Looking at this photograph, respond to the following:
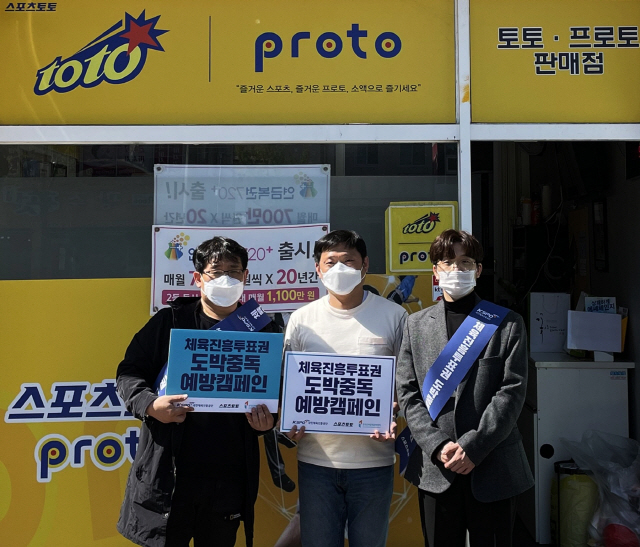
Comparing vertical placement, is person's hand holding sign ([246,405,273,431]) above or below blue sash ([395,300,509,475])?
below

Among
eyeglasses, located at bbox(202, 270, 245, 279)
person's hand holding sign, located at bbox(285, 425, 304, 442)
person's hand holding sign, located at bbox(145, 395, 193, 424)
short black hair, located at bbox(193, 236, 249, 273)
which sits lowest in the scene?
person's hand holding sign, located at bbox(285, 425, 304, 442)

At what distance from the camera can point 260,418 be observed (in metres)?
2.65

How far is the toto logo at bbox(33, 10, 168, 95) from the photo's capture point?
376cm

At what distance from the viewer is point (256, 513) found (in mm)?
3773

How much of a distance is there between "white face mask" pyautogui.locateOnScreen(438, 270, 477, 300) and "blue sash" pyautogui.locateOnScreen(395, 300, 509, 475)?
0.39ft

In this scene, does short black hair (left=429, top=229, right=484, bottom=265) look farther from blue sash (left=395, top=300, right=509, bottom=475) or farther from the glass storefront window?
the glass storefront window

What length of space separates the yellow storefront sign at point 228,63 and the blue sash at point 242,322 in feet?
4.48

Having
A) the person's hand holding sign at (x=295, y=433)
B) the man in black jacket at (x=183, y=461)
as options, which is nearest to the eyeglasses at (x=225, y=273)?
the man in black jacket at (x=183, y=461)

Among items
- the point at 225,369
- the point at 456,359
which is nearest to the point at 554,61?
the point at 456,359

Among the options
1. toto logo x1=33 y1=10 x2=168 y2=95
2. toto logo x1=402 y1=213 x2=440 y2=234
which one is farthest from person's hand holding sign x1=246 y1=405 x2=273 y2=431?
toto logo x1=33 y1=10 x2=168 y2=95

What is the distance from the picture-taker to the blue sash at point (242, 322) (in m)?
2.77

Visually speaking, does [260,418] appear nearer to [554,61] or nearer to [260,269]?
[260,269]

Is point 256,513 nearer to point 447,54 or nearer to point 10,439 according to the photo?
point 10,439

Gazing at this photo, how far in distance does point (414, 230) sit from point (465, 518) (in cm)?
168
